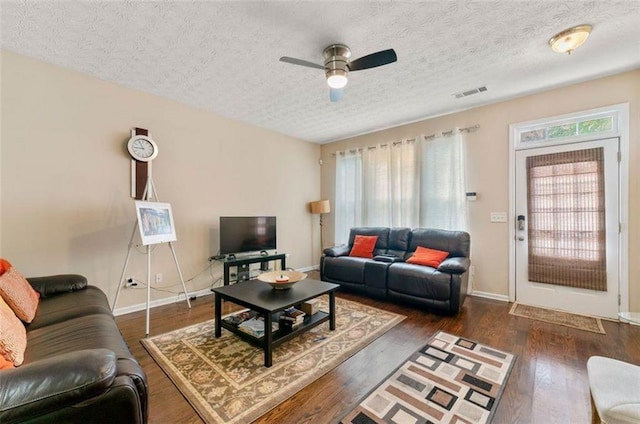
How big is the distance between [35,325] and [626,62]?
5.51 m

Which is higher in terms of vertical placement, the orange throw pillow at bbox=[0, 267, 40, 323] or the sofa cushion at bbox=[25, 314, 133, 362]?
the orange throw pillow at bbox=[0, 267, 40, 323]

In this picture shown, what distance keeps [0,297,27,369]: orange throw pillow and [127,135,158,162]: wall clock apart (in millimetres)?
2136

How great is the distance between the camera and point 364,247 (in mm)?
4332

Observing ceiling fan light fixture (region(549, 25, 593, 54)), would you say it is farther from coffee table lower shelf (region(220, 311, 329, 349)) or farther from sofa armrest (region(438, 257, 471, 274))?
coffee table lower shelf (region(220, 311, 329, 349))

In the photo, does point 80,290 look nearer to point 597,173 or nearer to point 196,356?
point 196,356

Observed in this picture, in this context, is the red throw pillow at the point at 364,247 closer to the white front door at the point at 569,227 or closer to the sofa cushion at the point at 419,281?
the sofa cushion at the point at 419,281

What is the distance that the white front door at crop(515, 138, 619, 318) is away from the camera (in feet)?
9.83

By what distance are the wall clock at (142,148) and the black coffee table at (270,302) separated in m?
1.97

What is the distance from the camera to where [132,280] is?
3.28 metres

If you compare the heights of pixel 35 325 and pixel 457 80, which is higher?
pixel 457 80

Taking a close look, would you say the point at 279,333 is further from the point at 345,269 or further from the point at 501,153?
the point at 501,153

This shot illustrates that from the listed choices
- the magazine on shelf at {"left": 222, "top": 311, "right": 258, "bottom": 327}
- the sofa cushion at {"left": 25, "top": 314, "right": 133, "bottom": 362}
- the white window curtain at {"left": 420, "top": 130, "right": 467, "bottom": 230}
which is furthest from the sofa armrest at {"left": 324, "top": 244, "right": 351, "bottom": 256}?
the sofa cushion at {"left": 25, "top": 314, "right": 133, "bottom": 362}

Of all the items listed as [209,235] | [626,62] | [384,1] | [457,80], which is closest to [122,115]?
[209,235]

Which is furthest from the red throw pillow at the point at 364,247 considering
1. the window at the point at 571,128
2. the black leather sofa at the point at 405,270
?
the window at the point at 571,128
